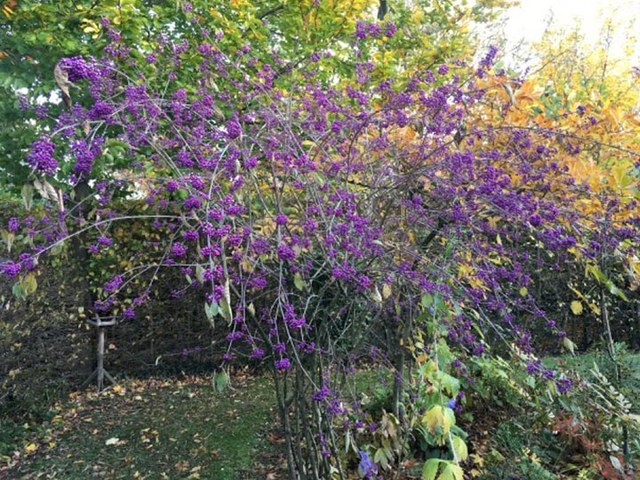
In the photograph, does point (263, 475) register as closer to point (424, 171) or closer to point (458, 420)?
point (458, 420)

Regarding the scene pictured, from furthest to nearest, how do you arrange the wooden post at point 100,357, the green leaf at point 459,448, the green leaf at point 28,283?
1. the wooden post at point 100,357
2. the green leaf at point 459,448
3. the green leaf at point 28,283

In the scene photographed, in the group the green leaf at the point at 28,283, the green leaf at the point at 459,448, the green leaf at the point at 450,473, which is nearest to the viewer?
the green leaf at the point at 28,283

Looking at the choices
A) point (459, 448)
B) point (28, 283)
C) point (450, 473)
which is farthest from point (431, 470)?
point (28, 283)

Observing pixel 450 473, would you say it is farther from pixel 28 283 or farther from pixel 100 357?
pixel 100 357

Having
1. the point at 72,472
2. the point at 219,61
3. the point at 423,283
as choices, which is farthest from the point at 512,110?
the point at 72,472

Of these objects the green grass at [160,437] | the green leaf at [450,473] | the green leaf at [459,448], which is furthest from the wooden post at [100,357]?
the green leaf at [450,473]

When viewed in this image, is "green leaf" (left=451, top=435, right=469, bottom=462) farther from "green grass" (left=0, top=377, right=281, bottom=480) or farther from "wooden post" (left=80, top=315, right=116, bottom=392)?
"wooden post" (left=80, top=315, right=116, bottom=392)

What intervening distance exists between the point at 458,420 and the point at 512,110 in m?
2.27

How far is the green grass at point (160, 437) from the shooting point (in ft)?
11.8

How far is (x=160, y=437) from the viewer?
4.04 m

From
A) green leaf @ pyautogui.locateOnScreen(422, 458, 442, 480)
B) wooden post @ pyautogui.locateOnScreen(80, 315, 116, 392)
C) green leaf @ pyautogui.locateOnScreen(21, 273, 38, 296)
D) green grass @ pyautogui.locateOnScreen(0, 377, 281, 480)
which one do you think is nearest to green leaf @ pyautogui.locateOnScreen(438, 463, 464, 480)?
green leaf @ pyautogui.locateOnScreen(422, 458, 442, 480)

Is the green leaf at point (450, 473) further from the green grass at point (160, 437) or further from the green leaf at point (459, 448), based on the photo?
the green grass at point (160, 437)

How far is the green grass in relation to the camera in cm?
358

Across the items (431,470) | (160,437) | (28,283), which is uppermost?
(28,283)
